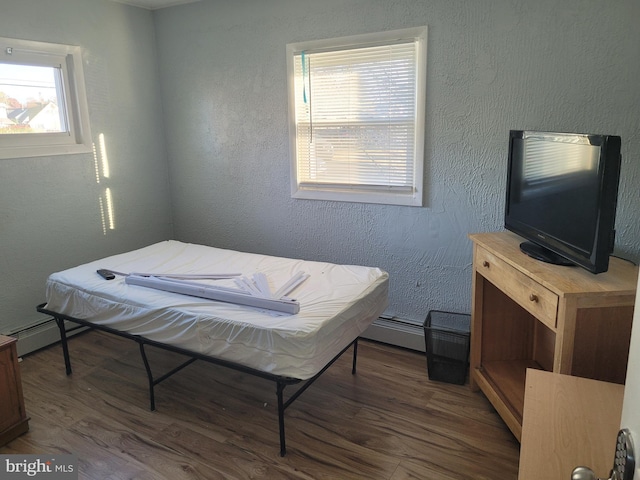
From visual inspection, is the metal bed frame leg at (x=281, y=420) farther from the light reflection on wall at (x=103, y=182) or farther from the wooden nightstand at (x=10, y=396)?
the light reflection on wall at (x=103, y=182)

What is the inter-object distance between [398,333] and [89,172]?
2.50 m

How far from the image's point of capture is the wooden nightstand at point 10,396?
7.62 feet

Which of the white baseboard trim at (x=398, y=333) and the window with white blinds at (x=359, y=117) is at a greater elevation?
the window with white blinds at (x=359, y=117)

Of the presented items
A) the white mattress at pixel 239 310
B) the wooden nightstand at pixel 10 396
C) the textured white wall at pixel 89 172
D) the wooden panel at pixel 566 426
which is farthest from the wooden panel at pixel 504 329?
the textured white wall at pixel 89 172

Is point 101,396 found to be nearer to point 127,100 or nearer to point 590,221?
point 127,100

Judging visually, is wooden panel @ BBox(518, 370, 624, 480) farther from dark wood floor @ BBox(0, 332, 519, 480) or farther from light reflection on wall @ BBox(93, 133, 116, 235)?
light reflection on wall @ BBox(93, 133, 116, 235)

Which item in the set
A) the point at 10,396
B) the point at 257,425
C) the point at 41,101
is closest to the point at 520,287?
the point at 257,425

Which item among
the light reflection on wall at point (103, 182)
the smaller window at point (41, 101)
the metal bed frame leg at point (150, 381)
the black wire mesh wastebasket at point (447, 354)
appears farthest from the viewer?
the light reflection on wall at point (103, 182)

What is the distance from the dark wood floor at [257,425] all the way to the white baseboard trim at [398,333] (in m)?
0.13

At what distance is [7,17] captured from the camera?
9.84 ft

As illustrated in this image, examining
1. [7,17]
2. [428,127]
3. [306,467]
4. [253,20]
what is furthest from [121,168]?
[306,467]

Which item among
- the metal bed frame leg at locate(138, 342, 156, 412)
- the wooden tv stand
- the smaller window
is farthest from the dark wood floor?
the smaller window

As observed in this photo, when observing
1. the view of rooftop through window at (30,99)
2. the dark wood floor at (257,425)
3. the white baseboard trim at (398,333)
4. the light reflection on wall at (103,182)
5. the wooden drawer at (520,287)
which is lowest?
the dark wood floor at (257,425)

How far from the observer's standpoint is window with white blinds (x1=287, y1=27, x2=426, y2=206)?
2.99 metres
